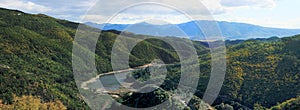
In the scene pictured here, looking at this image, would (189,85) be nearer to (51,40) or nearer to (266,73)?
(266,73)

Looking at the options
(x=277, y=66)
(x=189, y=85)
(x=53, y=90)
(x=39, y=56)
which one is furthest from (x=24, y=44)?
(x=277, y=66)

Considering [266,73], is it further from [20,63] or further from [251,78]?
[20,63]

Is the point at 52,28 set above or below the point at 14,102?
above

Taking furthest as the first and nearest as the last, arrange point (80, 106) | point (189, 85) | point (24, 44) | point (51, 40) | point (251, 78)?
point (51, 40)
point (24, 44)
point (251, 78)
point (189, 85)
point (80, 106)

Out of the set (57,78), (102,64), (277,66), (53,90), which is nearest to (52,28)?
(102,64)

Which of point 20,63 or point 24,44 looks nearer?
point 20,63

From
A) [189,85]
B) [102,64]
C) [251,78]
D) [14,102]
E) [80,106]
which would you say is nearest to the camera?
[14,102]
